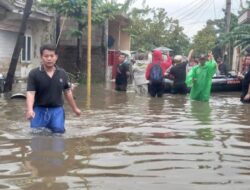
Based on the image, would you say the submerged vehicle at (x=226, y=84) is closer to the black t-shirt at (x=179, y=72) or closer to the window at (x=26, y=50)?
the black t-shirt at (x=179, y=72)

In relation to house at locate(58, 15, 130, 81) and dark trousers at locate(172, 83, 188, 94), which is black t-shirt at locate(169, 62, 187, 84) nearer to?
dark trousers at locate(172, 83, 188, 94)

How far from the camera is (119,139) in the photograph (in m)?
7.79

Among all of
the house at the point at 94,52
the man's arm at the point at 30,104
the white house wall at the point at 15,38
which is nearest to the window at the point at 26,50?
the white house wall at the point at 15,38

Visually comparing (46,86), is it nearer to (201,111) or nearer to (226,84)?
(201,111)

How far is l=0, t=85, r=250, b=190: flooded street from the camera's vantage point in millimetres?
5176

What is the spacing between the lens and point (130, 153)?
6.65m

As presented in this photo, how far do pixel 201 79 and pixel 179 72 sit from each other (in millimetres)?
2501

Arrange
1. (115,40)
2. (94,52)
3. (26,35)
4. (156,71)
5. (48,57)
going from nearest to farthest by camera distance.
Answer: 1. (48,57)
2. (156,71)
3. (26,35)
4. (94,52)
5. (115,40)

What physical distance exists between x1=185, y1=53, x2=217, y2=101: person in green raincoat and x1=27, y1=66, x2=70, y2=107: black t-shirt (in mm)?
7302

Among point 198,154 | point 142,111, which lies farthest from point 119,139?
point 142,111

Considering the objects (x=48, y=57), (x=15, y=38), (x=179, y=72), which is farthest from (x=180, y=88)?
(x=48, y=57)

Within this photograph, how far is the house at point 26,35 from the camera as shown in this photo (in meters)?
21.2

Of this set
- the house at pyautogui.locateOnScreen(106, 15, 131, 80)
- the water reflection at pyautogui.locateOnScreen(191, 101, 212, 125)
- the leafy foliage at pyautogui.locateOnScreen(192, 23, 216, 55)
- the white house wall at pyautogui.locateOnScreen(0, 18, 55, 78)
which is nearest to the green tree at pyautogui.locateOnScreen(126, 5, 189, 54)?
the leafy foliage at pyautogui.locateOnScreen(192, 23, 216, 55)

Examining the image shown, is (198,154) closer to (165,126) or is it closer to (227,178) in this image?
(227,178)
